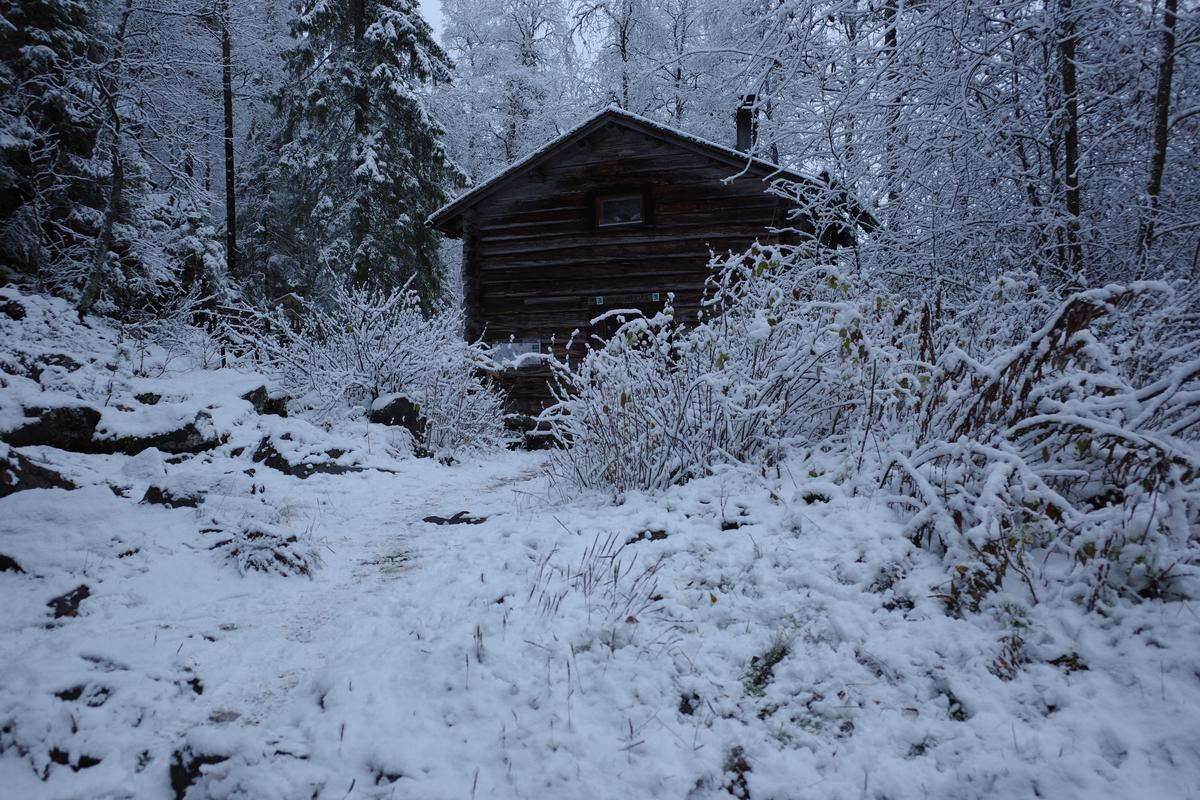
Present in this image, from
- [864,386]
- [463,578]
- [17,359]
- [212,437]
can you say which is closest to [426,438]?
[212,437]

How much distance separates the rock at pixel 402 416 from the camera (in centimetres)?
859

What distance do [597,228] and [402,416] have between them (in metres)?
5.71

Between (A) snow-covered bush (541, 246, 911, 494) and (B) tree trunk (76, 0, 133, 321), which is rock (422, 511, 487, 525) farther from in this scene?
(B) tree trunk (76, 0, 133, 321)

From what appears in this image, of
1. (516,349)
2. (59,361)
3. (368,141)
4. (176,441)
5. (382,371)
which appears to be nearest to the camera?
(176,441)

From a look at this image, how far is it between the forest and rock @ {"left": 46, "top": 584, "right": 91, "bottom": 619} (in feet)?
0.10

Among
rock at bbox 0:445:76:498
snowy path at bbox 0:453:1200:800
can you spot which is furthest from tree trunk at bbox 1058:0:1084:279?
rock at bbox 0:445:76:498

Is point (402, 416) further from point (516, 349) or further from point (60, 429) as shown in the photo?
point (516, 349)

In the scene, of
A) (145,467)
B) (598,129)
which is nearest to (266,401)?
(145,467)

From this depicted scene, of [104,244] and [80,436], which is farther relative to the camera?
[104,244]

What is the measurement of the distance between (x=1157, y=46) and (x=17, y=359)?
11212mm

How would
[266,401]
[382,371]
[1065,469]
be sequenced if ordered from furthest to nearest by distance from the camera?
[382,371] → [266,401] → [1065,469]

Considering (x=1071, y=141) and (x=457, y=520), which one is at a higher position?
(x=1071, y=141)

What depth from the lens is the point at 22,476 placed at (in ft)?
12.6

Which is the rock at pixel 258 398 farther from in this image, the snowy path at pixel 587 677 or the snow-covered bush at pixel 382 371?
the snowy path at pixel 587 677
